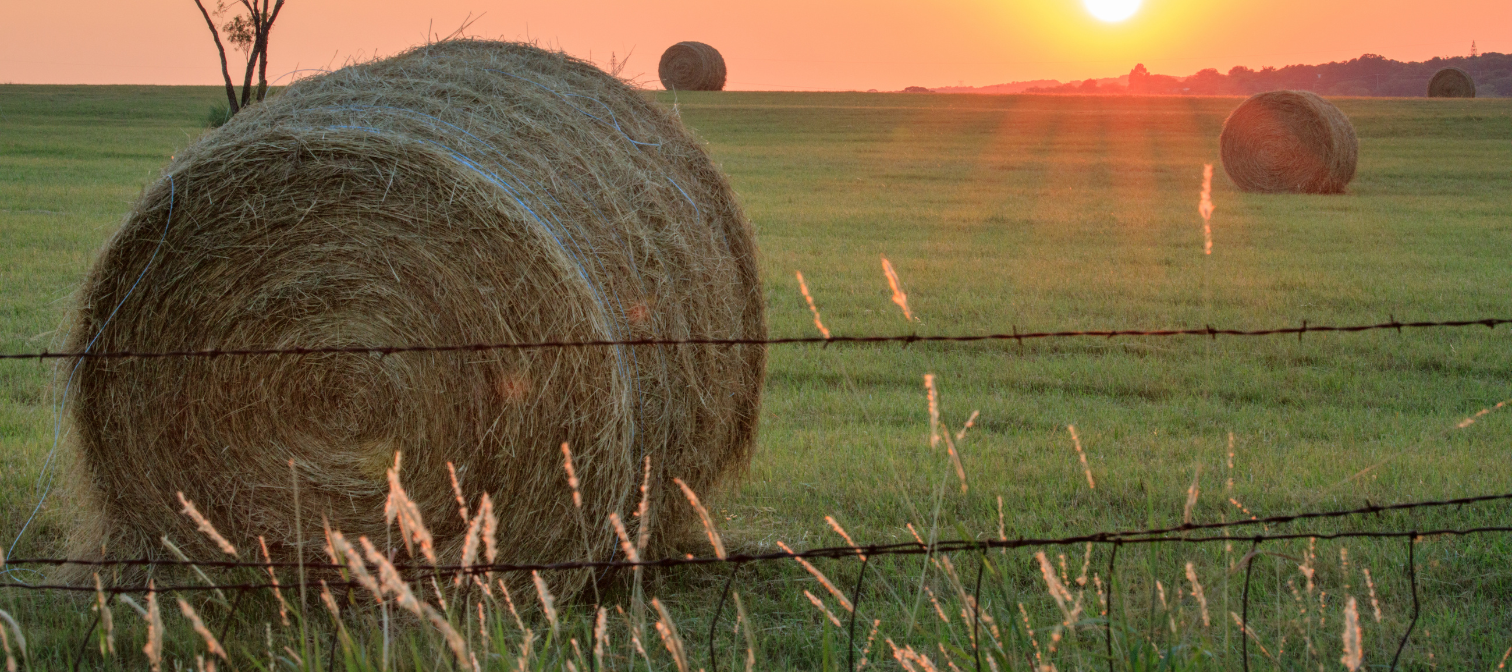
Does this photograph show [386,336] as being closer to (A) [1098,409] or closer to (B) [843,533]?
(B) [843,533]

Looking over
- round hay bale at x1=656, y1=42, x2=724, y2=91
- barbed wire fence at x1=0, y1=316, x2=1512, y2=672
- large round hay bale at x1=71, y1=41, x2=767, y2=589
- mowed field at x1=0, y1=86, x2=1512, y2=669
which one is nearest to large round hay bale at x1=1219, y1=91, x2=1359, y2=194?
mowed field at x1=0, y1=86, x2=1512, y2=669

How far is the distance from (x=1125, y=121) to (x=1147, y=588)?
110ft

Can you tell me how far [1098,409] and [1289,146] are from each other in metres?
15.5

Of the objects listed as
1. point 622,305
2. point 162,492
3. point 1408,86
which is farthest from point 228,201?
point 1408,86

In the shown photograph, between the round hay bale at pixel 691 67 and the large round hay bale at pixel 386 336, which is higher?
the round hay bale at pixel 691 67

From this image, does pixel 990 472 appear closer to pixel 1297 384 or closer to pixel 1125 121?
pixel 1297 384

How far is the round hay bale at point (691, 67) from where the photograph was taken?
4641cm

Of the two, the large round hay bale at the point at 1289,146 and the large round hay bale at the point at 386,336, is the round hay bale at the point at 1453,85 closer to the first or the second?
the large round hay bale at the point at 1289,146

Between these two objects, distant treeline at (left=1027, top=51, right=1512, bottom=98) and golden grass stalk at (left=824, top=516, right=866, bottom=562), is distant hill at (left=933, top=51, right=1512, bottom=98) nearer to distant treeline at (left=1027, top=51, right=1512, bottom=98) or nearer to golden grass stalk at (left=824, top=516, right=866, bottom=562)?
distant treeline at (left=1027, top=51, right=1512, bottom=98)

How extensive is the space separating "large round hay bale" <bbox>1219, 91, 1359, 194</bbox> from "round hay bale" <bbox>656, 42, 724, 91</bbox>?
95.8 feet

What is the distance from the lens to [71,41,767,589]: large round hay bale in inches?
143

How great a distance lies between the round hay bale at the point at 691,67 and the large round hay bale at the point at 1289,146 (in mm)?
29206

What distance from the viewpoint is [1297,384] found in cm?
640

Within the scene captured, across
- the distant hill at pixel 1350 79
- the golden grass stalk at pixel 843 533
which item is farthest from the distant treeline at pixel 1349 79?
the golden grass stalk at pixel 843 533
